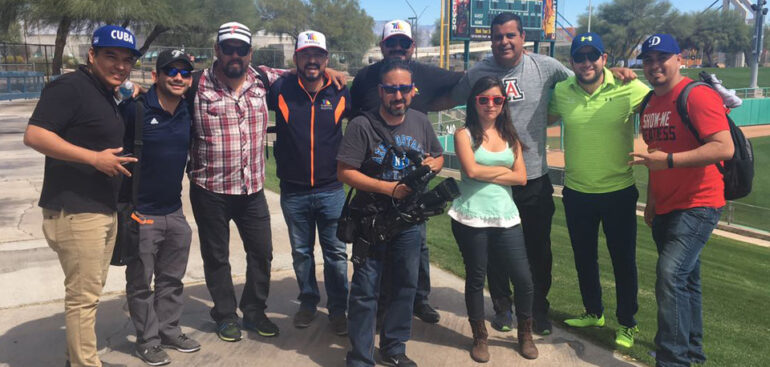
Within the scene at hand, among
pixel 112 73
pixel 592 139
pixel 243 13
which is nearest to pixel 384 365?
pixel 592 139

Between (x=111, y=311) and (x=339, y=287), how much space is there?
179 centimetres

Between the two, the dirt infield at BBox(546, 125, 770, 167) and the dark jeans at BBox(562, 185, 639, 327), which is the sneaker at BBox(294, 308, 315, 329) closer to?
the dark jeans at BBox(562, 185, 639, 327)

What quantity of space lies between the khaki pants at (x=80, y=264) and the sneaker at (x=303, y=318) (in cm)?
140

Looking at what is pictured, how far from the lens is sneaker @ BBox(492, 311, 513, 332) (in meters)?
4.46

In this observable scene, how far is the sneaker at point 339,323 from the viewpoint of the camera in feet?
14.5

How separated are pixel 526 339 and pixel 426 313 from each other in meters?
0.86

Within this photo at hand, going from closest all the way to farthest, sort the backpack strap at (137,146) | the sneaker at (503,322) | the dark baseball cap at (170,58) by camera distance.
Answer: the backpack strap at (137,146)
the dark baseball cap at (170,58)
the sneaker at (503,322)

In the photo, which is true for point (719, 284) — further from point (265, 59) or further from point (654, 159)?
point (265, 59)

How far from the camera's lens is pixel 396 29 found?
450 cm

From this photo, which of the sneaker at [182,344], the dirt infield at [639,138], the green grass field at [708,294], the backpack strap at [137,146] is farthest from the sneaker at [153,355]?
the dirt infield at [639,138]

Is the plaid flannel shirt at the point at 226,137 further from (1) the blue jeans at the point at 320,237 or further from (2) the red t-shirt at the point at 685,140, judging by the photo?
(2) the red t-shirt at the point at 685,140

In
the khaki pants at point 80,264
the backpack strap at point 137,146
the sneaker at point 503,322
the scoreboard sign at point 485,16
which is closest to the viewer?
the khaki pants at point 80,264

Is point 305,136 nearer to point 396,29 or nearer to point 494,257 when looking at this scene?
point 396,29

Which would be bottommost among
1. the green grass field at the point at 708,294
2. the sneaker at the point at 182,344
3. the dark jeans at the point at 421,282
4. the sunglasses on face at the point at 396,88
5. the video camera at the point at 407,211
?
the green grass field at the point at 708,294
